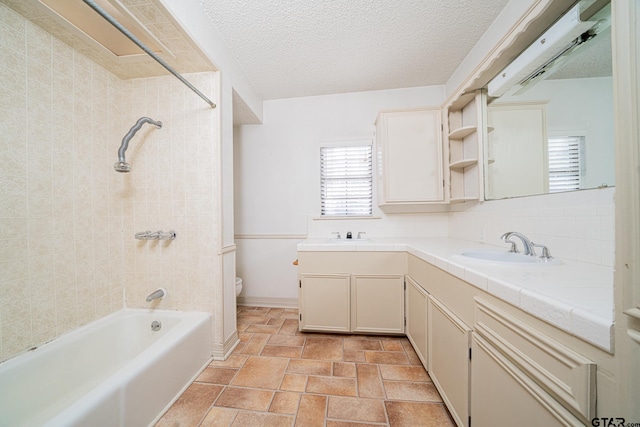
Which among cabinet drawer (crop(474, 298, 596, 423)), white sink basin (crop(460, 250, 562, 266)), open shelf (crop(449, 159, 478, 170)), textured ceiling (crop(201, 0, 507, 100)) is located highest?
textured ceiling (crop(201, 0, 507, 100))

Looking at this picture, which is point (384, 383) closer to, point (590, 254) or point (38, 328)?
point (590, 254)

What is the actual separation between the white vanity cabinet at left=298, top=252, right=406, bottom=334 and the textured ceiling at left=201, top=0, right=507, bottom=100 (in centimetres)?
186

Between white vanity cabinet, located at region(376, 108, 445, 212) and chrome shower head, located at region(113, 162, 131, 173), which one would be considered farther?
white vanity cabinet, located at region(376, 108, 445, 212)

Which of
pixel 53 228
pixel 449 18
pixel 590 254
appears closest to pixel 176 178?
pixel 53 228

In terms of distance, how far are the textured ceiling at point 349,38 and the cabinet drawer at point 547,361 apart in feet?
6.65

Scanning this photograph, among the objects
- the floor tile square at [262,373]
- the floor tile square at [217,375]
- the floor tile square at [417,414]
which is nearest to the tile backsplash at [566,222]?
the floor tile square at [417,414]

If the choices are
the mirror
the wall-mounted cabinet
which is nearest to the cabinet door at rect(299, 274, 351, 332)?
the wall-mounted cabinet

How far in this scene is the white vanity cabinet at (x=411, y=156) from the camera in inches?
87.0

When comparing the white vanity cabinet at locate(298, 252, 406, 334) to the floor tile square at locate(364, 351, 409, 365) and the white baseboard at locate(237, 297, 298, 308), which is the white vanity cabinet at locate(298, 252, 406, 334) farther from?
the white baseboard at locate(237, 297, 298, 308)

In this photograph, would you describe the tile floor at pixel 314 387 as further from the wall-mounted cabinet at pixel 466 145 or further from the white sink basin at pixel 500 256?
the wall-mounted cabinet at pixel 466 145

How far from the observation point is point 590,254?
1035mm

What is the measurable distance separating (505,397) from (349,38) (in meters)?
2.42

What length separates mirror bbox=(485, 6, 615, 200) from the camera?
1.01m

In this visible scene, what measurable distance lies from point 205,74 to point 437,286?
2359 mm
